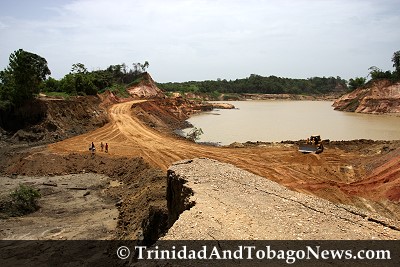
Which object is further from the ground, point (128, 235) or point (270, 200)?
point (270, 200)

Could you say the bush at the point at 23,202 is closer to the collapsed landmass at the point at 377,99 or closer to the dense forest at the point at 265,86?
the collapsed landmass at the point at 377,99

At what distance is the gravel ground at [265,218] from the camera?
26.9 ft

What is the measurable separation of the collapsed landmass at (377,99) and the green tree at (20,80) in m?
55.6

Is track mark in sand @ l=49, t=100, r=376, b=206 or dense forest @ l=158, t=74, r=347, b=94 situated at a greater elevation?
dense forest @ l=158, t=74, r=347, b=94

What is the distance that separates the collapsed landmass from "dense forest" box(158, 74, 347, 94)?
50234 mm

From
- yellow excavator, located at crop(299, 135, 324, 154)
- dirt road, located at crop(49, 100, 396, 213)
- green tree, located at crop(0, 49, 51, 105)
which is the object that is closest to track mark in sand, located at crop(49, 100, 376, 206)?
dirt road, located at crop(49, 100, 396, 213)

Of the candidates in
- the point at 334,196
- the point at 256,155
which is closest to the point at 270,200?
the point at 334,196

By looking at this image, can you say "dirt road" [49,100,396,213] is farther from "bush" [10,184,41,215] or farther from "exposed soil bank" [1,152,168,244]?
"bush" [10,184,41,215]

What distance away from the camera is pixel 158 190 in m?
15.5

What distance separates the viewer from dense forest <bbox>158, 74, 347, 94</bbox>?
12231 centimetres

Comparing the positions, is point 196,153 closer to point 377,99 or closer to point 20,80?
point 20,80

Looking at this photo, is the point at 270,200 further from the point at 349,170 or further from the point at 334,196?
the point at 349,170

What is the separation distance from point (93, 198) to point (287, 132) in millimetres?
26832

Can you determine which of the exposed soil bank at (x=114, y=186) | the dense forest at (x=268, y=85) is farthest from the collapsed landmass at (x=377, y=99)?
the exposed soil bank at (x=114, y=186)
